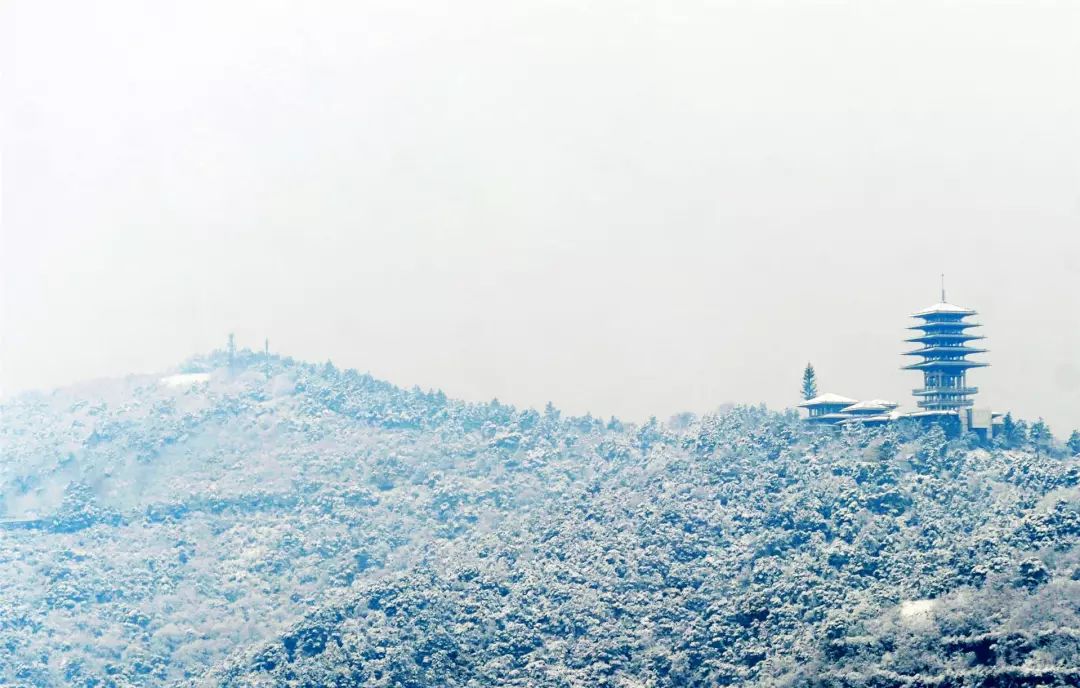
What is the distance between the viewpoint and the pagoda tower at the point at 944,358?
554 feet

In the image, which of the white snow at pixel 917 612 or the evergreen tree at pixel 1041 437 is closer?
the white snow at pixel 917 612

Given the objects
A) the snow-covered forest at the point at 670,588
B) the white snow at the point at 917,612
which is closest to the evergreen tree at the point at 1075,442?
the snow-covered forest at the point at 670,588

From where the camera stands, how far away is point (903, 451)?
6398 inches

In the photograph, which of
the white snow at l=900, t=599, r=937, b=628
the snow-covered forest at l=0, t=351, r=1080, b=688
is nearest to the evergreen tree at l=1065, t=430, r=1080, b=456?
the snow-covered forest at l=0, t=351, r=1080, b=688

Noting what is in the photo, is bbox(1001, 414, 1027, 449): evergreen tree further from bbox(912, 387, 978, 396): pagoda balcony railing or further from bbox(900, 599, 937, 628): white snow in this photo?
bbox(900, 599, 937, 628): white snow

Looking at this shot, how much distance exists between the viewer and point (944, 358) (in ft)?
559

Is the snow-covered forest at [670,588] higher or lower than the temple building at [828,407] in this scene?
lower

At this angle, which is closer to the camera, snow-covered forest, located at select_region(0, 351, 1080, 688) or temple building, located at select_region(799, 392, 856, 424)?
snow-covered forest, located at select_region(0, 351, 1080, 688)

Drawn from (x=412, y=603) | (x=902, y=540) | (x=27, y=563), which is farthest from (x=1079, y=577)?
(x=27, y=563)

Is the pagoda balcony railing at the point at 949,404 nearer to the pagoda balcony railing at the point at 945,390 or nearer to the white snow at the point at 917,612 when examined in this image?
the pagoda balcony railing at the point at 945,390

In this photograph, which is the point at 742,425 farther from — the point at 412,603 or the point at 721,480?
the point at 412,603

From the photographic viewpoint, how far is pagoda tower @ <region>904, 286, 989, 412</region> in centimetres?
16875

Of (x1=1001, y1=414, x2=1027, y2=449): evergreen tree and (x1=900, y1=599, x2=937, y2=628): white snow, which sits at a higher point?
(x1=1001, y1=414, x2=1027, y2=449): evergreen tree

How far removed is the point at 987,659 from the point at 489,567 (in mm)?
49519
